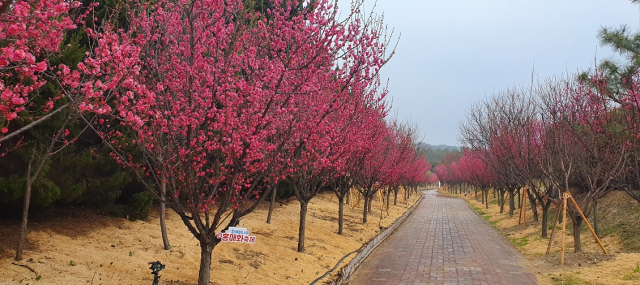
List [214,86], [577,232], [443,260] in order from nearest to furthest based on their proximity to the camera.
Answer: [214,86], [443,260], [577,232]

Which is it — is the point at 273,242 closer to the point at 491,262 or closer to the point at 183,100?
the point at 491,262

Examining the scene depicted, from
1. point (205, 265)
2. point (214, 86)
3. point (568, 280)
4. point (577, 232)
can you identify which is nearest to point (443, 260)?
point (568, 280)

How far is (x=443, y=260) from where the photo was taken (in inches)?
493

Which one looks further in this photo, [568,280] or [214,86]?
[568,280]

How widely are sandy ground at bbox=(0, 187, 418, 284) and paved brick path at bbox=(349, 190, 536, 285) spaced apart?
4.23ft

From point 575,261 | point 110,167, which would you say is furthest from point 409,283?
point 110,167

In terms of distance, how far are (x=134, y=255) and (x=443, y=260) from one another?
8.06m

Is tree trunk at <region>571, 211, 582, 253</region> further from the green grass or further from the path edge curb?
the path edge curb

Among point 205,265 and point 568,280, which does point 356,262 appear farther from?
point 205,265

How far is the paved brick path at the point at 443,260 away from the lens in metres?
10.2

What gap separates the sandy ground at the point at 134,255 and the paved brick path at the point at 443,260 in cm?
129

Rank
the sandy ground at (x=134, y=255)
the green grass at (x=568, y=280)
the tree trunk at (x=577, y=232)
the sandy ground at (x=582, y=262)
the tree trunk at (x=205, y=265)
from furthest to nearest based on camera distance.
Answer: the tree trunk at (x=577, y=232), the sandy ground at (x=582, y=262), the green grass at (x=568, y=280), the sandy ground at (x=134, y=255), the tree trunk at (x=205, y=265)

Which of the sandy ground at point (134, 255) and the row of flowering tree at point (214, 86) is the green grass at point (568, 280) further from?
the row of flowering tree at point (214, 86)

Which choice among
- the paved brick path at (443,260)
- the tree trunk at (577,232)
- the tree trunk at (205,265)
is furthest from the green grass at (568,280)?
the tree trunk at (205,265)
